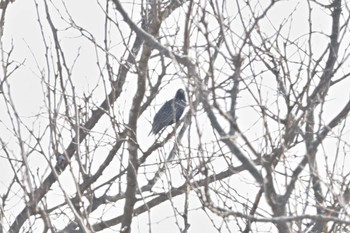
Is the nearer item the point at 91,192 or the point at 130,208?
the point at 130,208

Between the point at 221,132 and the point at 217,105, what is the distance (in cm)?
23

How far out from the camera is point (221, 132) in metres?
4.86

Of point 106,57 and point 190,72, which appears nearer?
point 190,72

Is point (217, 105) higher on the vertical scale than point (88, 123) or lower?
lower

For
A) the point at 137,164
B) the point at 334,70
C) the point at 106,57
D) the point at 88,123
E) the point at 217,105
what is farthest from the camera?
the point at 88,123

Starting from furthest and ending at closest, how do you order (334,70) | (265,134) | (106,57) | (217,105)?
(106,57), (334,70), (265,134), (217,105)

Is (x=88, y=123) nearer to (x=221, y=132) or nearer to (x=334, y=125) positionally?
(x=334, y=125)

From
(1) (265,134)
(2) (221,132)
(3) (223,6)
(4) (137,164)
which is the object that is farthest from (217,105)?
(4) (137,164)

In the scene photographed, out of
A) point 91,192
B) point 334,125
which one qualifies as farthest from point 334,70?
point 91,192

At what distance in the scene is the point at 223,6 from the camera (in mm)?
5965

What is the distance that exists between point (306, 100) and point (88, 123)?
343 centimetres

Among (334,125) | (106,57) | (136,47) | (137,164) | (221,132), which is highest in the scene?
(136,47)

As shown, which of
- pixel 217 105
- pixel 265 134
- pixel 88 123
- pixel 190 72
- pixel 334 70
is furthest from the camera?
pixel 88 123

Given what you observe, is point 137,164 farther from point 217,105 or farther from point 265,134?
point 217,105
